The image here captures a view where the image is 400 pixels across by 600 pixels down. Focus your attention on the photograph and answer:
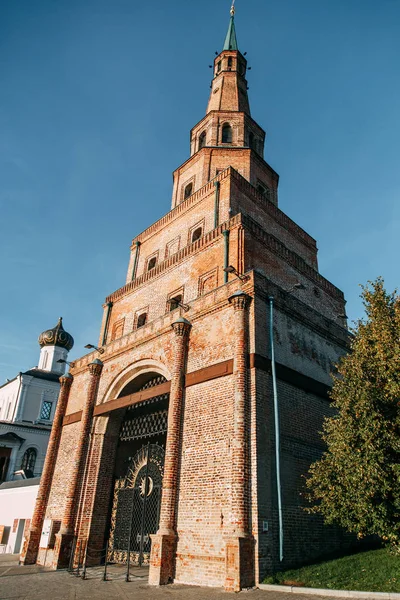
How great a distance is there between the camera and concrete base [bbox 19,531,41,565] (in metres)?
15.5

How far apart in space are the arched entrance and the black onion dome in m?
28.5

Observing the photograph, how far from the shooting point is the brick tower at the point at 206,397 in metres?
10.4

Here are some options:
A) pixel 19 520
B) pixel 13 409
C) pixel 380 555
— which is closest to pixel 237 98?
pixel 380 555

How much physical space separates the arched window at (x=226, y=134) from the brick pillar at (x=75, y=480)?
13.5 meters

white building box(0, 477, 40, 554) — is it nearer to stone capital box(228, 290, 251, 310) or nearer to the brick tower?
the brick tower

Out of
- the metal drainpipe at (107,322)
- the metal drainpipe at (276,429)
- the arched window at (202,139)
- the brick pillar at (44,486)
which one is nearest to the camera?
the metal drainpipe at (276,429)

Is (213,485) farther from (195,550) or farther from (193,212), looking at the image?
(193,212)

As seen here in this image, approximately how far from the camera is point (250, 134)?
24109mm

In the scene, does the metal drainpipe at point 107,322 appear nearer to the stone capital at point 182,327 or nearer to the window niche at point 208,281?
the window niche at point 208,281

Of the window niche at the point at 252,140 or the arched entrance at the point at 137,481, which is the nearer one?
the arched entrance at the point at 137,481

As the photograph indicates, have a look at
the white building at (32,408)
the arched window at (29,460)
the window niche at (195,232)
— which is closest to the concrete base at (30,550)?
the window niche at (195,232)

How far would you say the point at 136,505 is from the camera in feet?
50.0

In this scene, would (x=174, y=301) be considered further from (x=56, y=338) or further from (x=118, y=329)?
(x=56, y=338)

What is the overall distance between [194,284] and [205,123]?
11.1 m
